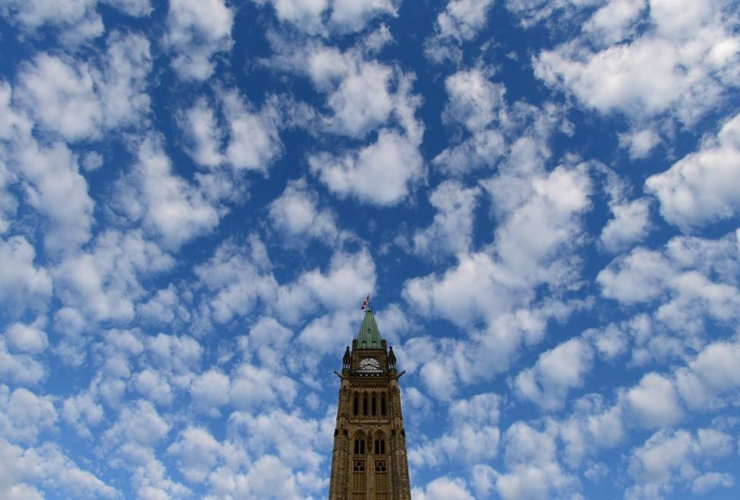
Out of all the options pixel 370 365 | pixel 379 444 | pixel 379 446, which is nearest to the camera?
pixel 379 446

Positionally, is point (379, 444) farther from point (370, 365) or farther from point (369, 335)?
point (369, 335)

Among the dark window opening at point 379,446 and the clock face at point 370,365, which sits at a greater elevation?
the clock face at point 370,365

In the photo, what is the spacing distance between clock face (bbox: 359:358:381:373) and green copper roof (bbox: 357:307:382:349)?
5138mm

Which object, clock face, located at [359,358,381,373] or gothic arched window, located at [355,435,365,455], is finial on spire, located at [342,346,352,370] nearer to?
clock face, located at [359,358,381,373]

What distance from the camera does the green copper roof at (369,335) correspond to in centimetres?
11485

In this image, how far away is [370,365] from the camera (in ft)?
350

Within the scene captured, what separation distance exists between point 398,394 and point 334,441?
14.1 meters

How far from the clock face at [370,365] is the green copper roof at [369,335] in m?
5.14

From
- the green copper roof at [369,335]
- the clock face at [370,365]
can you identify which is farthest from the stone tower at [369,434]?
the green copper roof at [369,335]

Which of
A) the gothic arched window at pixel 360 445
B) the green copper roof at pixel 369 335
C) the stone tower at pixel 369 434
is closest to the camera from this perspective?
the stone tower at pixel 369 434

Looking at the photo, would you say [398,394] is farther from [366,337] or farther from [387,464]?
[366,337]

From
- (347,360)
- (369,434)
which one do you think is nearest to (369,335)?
(347,360)

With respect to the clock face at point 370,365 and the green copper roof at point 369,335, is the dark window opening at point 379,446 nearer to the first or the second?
the clock face at point 370,365

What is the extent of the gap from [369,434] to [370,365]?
18811 millimetres
